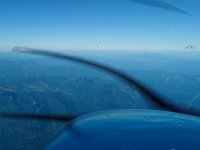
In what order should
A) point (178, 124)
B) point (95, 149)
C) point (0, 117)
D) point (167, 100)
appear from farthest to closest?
point (0, 117) → point (167, 100) → point (178, 124) → point (95, 149)

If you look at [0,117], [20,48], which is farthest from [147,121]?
[0,117]

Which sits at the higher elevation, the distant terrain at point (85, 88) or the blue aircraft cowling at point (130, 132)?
the blue aircraft cowling at point (130, 132)

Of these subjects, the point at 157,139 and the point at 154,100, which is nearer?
the point at 157,139

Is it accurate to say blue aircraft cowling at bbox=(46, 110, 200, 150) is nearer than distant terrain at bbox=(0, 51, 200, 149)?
Yes

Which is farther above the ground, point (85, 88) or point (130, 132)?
point (130, 132)

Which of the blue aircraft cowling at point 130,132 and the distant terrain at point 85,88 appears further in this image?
the distant terrain at point 85,88

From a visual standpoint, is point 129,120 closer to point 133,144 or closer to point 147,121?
point 147,121

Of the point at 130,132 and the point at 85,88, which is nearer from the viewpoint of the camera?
the point at 130,132

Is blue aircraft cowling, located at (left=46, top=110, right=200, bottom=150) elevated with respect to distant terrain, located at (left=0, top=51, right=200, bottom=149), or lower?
elevated
